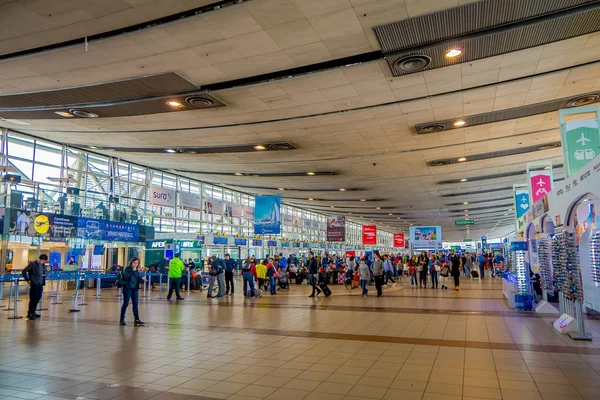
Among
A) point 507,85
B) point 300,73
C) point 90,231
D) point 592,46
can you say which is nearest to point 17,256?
point 90,231

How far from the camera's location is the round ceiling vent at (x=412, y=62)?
313 inches

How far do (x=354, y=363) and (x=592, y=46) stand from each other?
7.48 m

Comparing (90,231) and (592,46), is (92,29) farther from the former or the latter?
(90,231)

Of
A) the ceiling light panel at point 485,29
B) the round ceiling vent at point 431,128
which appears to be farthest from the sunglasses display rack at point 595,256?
the round ceiling vent at point 431,128

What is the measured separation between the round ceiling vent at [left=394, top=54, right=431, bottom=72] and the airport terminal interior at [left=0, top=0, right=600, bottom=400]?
3.3 inches

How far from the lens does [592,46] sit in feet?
26.2

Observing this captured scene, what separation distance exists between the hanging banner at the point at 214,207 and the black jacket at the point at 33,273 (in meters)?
14.4

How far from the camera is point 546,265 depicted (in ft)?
35.2

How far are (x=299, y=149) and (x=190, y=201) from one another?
1043 centimetres

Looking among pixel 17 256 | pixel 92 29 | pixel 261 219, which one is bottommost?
pixel 17 256

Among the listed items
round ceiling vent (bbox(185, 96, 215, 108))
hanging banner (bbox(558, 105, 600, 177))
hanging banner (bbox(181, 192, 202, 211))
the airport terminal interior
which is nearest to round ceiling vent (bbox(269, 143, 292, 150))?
the airport terminal interior

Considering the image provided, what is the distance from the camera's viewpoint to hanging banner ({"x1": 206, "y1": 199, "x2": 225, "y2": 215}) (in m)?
24.6

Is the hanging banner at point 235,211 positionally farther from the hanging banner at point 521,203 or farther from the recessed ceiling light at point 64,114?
the hanging banner at point 521,203

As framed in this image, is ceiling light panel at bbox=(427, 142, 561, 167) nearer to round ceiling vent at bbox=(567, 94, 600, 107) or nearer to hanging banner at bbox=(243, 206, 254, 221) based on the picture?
round ceiling vent at bbox=(567, 94, 600, 107)
